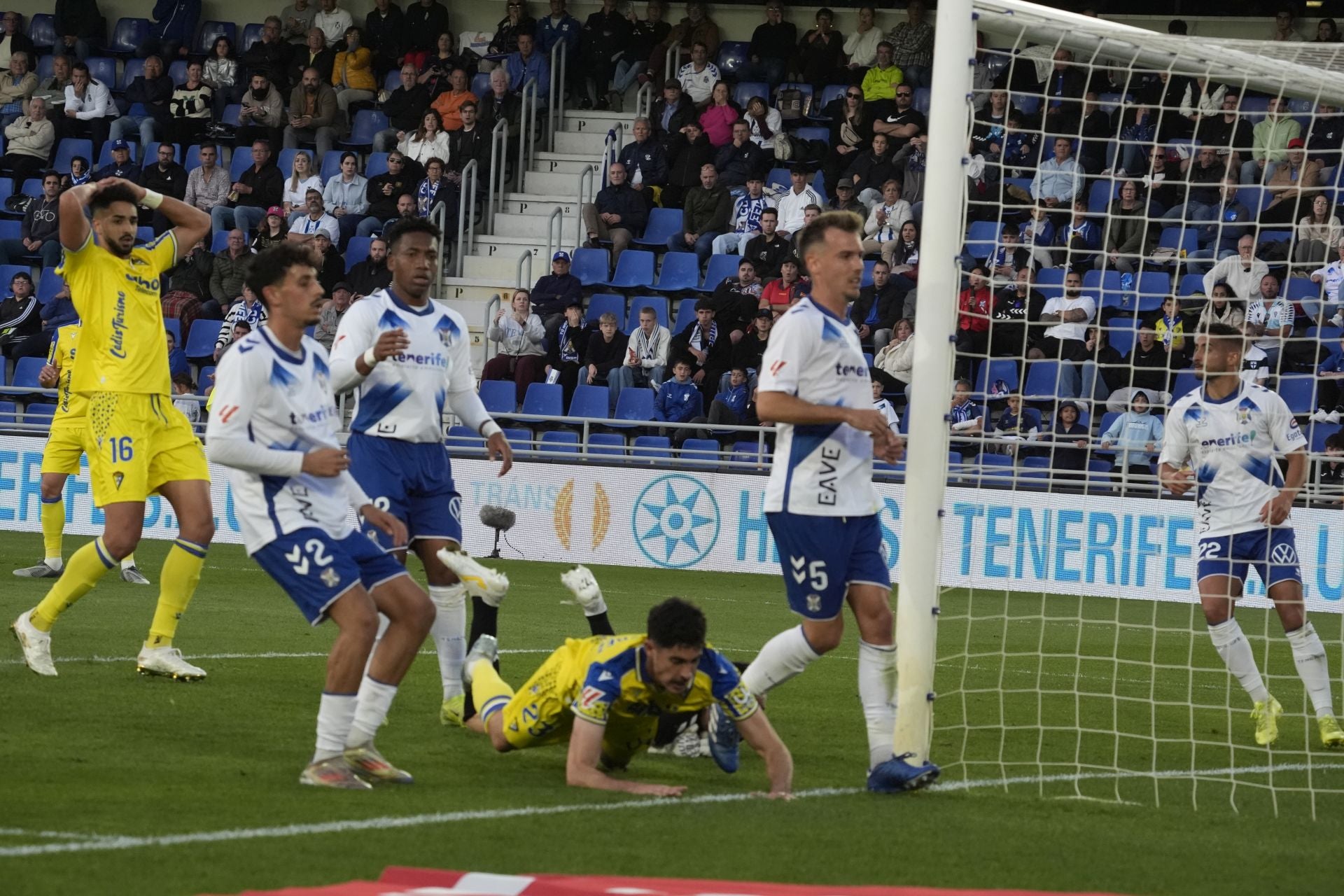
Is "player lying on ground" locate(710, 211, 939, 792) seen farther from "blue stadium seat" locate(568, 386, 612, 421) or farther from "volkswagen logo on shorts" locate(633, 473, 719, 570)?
"blue stadium seat" locate(568, 386, 612, 421)

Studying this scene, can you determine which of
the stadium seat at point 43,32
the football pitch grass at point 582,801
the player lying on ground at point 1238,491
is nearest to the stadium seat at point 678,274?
the football pitch grass at point 582,801

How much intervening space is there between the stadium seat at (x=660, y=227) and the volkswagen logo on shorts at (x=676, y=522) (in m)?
5.28

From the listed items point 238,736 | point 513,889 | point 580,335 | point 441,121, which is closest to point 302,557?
point 238,736

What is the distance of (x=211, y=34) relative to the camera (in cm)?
2683

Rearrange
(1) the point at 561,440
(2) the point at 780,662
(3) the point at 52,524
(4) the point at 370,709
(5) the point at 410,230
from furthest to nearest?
(1) the point at 561,440, (3) the point at 52,524, (5) the point at 410,230, (2) the point at 780,662, (4) the point at 370,709

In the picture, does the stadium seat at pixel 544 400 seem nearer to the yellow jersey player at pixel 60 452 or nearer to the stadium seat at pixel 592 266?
the stadium seat at pixel 592 266

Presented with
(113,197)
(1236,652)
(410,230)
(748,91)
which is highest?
(748,91)

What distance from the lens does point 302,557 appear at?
611cm

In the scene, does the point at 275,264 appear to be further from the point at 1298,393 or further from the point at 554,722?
the point at 1298,393

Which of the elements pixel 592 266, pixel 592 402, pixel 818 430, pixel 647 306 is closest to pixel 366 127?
pixel 592 266

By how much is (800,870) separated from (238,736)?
2959mm

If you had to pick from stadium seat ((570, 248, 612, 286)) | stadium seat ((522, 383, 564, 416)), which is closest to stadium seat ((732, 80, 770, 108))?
stadium seat ((570, 248, 612, 286))

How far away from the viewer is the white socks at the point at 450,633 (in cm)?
766

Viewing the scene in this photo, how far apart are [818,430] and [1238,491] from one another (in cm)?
333
